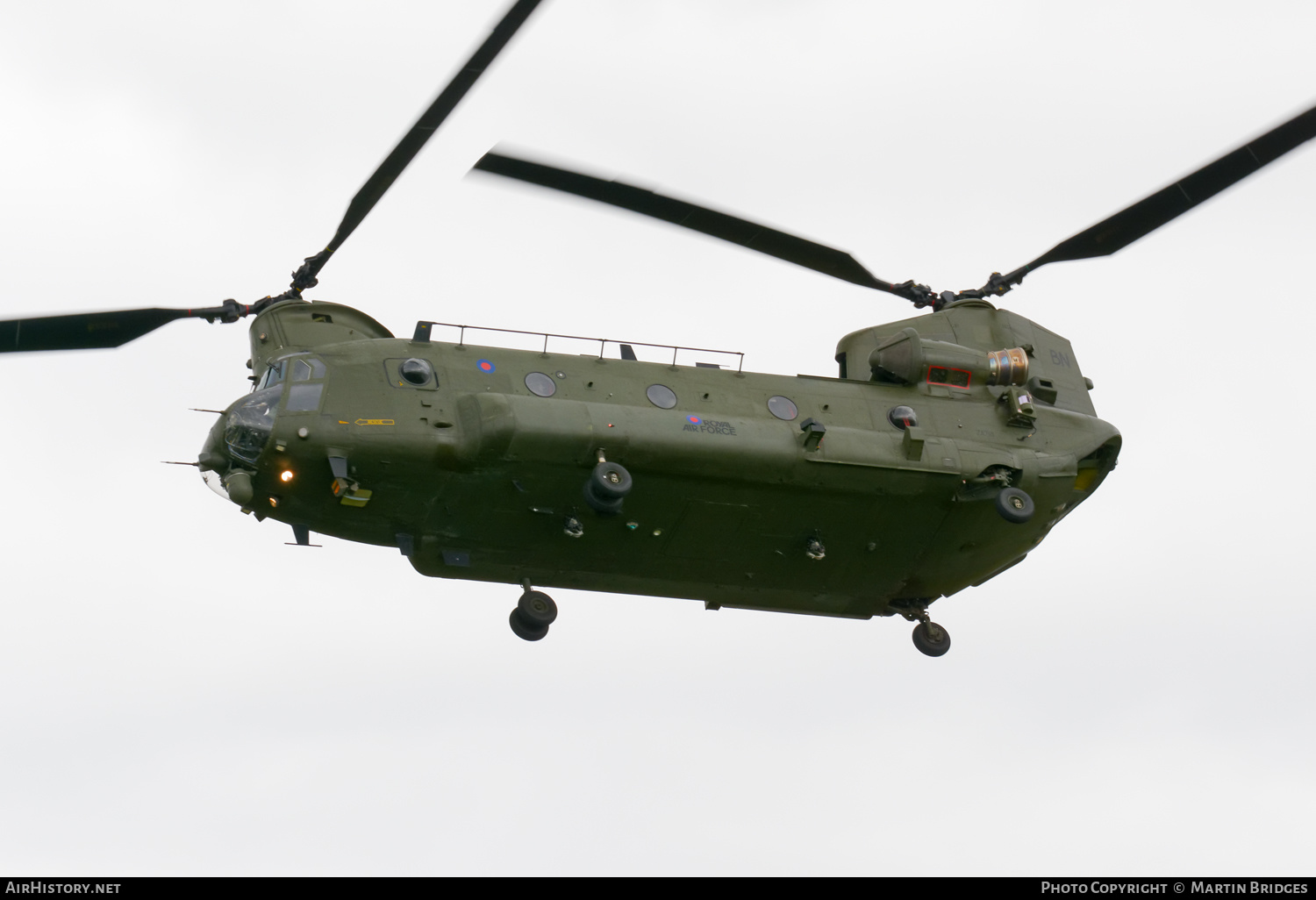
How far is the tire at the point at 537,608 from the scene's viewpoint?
2602 centimetres

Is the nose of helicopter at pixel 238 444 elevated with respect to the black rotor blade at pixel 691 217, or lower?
lower

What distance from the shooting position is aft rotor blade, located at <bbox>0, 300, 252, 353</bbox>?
24.8m

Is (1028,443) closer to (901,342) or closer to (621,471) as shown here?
(901,342)

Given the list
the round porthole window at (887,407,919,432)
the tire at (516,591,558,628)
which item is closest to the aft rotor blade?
the tire at (516,591,558,628)

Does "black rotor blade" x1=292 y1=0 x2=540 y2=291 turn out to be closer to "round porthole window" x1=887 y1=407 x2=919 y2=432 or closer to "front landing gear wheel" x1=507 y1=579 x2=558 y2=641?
"front landing gear wheel" x1=507 y1=579 x2=558 y2=641

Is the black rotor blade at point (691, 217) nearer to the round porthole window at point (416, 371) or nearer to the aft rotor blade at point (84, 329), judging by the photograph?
the round porthole window at point (416, 371)

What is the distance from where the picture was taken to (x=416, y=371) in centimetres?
2559

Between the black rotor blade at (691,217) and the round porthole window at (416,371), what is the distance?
2848mm

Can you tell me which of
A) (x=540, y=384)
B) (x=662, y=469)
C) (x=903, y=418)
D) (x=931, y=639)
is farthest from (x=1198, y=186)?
(x=540, y=384)

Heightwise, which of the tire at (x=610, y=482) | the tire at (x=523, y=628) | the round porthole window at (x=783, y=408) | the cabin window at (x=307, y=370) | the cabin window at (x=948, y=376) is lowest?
the tire at (x=523, y=628)

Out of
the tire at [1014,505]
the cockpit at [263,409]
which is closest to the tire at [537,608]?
the cockpit at [263,409]

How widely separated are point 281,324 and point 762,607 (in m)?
8.28

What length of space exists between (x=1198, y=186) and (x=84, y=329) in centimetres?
1623

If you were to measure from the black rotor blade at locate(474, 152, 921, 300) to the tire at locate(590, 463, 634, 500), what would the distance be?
13.1 feet
